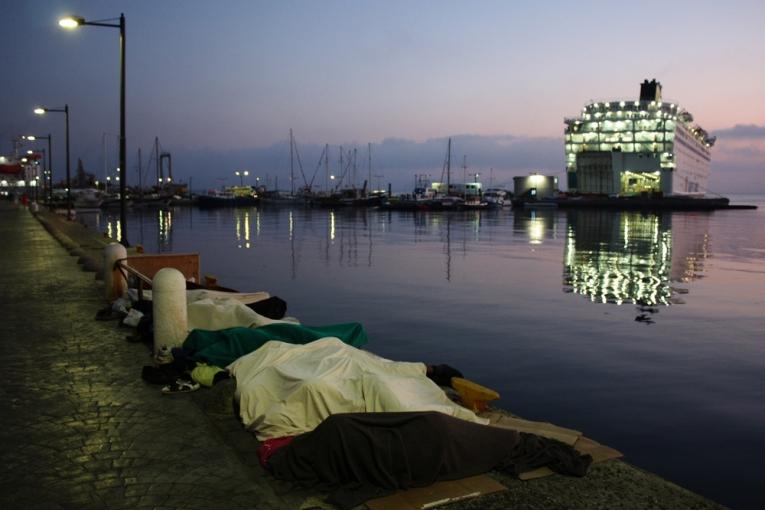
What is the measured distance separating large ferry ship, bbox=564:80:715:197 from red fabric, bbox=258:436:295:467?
117 metres

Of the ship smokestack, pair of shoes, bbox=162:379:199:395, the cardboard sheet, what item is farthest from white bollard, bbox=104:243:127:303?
the ship smokestack

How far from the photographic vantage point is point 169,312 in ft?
31.1

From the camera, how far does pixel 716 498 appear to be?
7539 millimetres

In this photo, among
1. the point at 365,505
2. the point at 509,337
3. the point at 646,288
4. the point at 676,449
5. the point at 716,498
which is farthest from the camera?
the point at 646,288

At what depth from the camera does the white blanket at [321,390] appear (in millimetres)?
6488

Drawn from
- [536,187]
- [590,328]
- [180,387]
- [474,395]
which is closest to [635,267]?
[590,328]

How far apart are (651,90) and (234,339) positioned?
131m

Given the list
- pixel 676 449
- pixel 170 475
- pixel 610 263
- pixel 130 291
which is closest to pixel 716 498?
pixel 676 449

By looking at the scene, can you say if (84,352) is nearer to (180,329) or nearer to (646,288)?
(180,329)

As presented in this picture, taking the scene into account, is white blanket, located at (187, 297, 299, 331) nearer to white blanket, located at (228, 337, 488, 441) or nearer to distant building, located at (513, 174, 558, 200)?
white blanket, located at (228, 337, 488, 441)

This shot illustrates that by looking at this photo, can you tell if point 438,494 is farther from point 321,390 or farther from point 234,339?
point 234,339

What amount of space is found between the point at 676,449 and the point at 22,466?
770 cm

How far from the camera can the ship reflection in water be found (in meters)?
21.4

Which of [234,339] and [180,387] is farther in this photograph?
[234,339]
